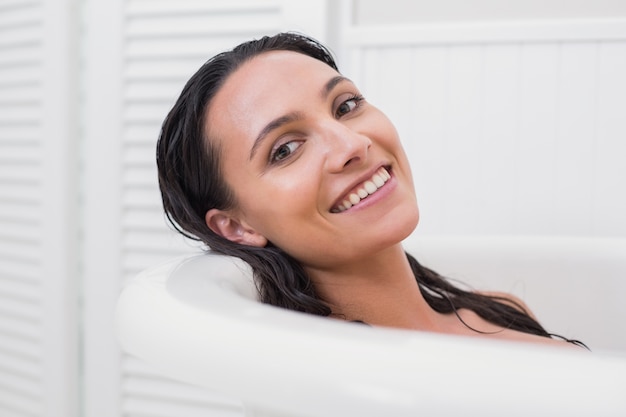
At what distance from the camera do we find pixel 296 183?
0.96 m

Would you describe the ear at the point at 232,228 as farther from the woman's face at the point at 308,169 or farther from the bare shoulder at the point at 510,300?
the bare shoulder at the point at 510,300

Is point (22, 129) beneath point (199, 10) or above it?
beneath

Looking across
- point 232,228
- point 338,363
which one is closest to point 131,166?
point 232,228

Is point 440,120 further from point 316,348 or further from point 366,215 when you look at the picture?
point 316,348

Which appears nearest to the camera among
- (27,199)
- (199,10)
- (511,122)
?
(511,122)

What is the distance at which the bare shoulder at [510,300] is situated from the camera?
135 centimetres

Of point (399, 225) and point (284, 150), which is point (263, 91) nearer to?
point (284, 150)

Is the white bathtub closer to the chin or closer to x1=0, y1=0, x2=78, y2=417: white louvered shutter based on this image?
the chin

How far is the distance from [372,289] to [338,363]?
0.66 metres

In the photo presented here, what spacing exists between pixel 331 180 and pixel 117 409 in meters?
1.36

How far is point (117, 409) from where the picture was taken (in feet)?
6.59

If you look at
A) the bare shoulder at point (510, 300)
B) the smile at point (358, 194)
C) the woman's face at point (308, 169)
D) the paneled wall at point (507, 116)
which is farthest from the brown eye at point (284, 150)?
the paneled wall at point (507, 116)

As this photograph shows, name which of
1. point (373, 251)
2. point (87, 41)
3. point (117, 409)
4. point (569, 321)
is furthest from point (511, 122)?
point (117, 409)

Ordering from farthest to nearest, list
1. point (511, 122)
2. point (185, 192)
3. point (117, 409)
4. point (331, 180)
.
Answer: point (117, 409) → point (511, 122) → point (185, 192) → point (331, 180)
